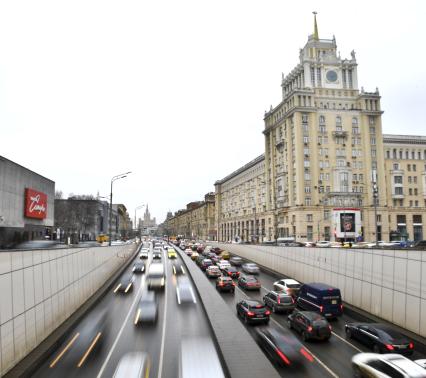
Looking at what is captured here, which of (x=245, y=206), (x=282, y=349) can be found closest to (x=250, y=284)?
(x=282, y=349)

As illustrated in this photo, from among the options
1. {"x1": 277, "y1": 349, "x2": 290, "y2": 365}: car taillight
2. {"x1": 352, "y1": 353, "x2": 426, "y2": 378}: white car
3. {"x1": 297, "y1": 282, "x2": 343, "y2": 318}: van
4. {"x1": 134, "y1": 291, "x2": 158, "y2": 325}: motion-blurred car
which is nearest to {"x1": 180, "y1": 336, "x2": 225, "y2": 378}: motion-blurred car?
{"x1": 277, "y1": 349, "x2": 290, "y2": 365}: car taillight

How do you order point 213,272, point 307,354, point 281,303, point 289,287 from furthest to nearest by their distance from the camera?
point 213,272 < point 289,287 < point 281,303 < point 307,354

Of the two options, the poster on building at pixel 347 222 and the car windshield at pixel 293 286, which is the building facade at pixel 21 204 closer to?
the car windshield at pixel 293 286

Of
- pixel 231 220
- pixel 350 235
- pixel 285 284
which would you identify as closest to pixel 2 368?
pixel 285 284

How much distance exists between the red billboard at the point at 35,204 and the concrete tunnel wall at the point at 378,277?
113 feet

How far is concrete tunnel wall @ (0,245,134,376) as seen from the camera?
44.8ft

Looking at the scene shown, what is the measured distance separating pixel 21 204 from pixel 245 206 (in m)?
86.1

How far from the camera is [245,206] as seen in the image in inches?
4783

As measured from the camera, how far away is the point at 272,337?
685 inches

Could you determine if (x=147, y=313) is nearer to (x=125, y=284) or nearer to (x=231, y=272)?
(x=125, y=284)

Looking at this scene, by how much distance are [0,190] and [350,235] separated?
1742 inches

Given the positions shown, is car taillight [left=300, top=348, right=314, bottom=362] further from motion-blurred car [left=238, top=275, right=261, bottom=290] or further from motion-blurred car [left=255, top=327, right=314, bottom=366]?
motion-blurred car [left=238, top=275, right=261, bottom=290]

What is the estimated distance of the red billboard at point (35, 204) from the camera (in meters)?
44.4

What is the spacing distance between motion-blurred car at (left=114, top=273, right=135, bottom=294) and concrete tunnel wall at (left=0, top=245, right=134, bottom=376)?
7.78m
